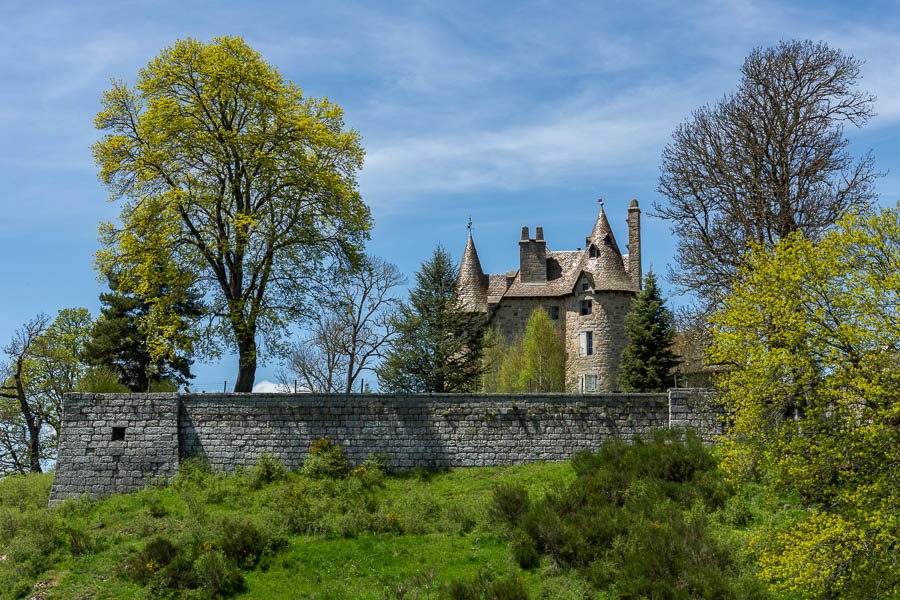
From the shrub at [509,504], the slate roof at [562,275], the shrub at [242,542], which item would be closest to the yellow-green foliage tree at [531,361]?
the slate roof at [562,275]

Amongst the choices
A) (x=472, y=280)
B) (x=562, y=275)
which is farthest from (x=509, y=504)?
(x=472, y=280)

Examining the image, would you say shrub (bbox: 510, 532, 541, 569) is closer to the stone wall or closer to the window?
the stone wall

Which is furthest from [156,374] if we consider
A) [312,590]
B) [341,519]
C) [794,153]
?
[794,153]

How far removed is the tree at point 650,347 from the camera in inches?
1344

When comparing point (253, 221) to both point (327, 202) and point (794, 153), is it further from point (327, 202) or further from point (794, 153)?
point (794, 153)

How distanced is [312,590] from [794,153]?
16.5 meters

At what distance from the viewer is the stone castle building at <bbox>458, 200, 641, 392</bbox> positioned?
4088 cm

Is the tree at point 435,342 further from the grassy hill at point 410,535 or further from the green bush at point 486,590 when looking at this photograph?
the green bush at point 486,590

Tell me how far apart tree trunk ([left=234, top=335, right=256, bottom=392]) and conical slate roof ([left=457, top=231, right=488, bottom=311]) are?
19.1 metres

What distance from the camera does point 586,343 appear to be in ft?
136

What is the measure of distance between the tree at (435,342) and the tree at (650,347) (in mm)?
6607

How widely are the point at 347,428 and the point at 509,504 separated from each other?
20.4 feet

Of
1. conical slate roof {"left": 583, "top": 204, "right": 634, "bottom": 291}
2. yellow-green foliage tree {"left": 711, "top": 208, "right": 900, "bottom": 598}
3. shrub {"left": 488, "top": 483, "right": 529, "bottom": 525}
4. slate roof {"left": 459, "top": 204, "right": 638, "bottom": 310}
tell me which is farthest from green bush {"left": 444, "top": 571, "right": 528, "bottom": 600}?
conical slate roof {"left": 583, "top": 204, "right": 634, "bottom": 291}

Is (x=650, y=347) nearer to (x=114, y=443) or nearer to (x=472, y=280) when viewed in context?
(x=472, y=280)
